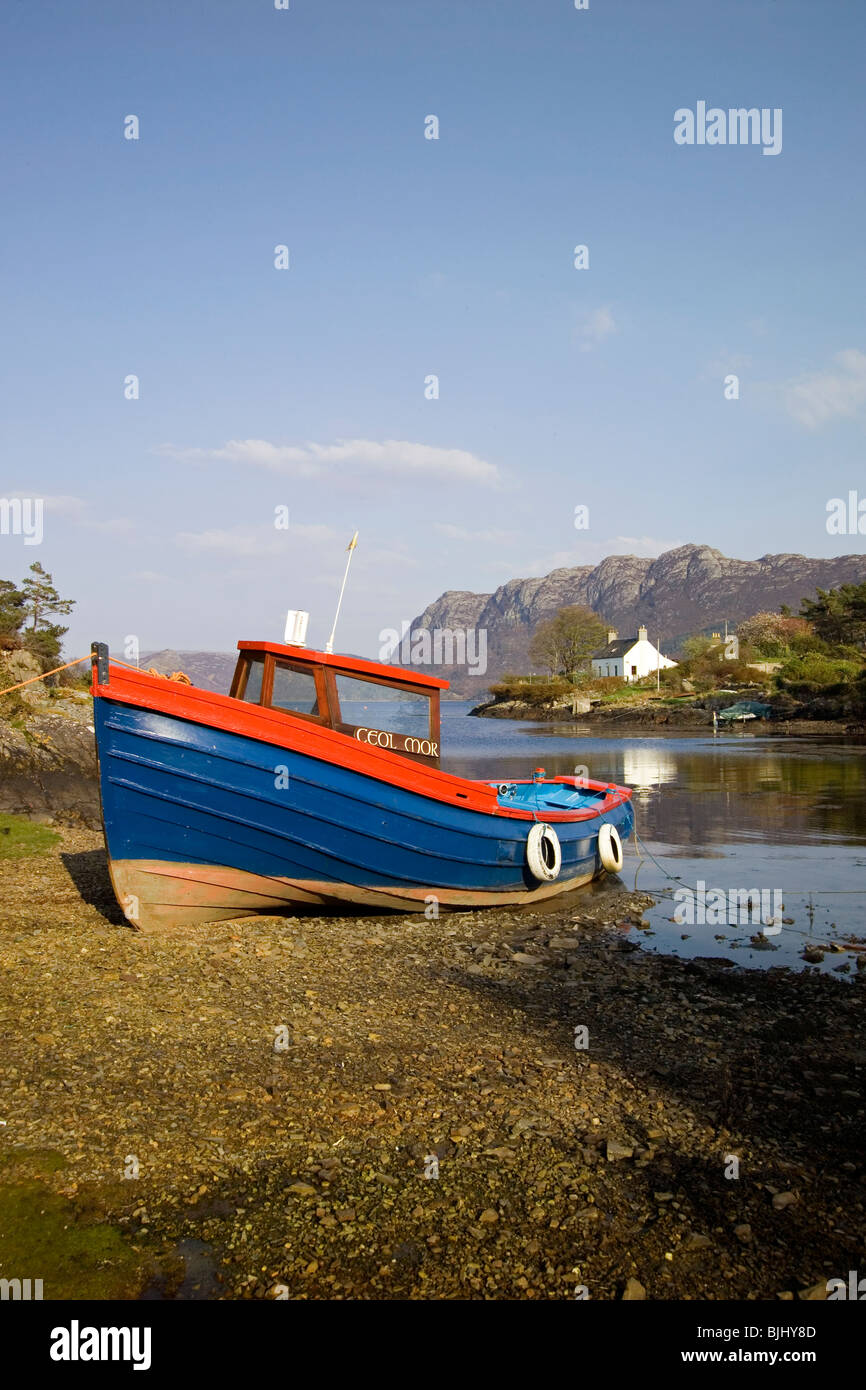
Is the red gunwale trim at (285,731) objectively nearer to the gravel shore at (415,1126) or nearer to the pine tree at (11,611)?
the gravel shore at (415,1126)

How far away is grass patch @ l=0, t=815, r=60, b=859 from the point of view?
51.8 ft

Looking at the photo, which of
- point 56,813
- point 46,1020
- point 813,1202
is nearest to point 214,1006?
point 46,1020

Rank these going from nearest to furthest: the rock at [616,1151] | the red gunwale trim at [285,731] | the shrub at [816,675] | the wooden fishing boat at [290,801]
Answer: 1. the rock at [616,1151]
2. the red gunwale trim at [285,731]
3. the wooden fishing boat at [290,801]
4. the shrub at [816,675]

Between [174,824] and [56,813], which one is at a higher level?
[174,824]

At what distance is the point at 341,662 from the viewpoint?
11.9 m

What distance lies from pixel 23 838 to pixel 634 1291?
603 inches

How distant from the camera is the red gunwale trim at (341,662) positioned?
38.3 ft

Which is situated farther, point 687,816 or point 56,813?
point 687,816

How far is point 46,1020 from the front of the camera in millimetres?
7484

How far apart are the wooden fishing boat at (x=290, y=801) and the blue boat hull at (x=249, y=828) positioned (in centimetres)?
2

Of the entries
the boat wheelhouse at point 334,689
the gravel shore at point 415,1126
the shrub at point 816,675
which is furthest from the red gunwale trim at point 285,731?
the shrub at point 816,675

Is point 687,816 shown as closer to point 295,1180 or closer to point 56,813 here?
point 56,813

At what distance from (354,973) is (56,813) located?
15090 mm

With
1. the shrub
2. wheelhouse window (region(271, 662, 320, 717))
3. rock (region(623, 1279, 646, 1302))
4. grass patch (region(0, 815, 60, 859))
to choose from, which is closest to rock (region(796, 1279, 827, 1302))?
rock (region(623, 1279, 646, 1302))
